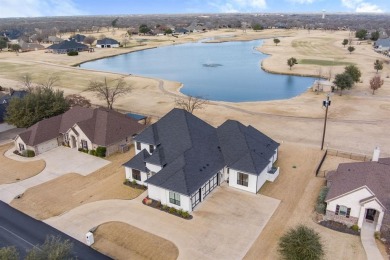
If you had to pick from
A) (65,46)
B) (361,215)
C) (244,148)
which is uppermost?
(65,46)

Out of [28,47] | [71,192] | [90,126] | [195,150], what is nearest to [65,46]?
[28,47]

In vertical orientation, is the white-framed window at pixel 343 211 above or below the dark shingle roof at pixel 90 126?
below

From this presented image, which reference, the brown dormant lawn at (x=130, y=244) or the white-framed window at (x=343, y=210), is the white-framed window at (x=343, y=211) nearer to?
the white-framed window at (x=343, y=210)

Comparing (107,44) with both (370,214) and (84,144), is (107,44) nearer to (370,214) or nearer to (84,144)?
(84,144)

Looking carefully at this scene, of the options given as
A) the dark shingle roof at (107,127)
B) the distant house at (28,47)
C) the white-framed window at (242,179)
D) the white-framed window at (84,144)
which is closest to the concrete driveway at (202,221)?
the white-framed window at (242,179)

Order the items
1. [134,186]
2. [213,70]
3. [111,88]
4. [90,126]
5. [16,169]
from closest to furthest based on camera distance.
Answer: [134,186] < [16,169] < [90,126] < [111,88] < [213,70]

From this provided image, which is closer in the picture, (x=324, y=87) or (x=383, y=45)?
(x=324, y=87)
